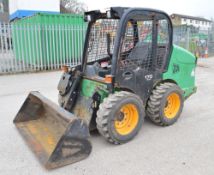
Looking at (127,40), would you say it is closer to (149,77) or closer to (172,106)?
(149,77)

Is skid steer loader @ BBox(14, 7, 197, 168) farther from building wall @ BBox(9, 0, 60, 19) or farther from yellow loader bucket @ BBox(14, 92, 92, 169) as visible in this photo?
building wall @ BBox(9, 0, 60, 19)

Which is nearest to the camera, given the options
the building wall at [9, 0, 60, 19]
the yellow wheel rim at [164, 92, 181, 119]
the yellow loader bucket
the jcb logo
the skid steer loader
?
the yellow loader bucket

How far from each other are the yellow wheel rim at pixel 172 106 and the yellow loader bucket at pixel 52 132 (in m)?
1.72

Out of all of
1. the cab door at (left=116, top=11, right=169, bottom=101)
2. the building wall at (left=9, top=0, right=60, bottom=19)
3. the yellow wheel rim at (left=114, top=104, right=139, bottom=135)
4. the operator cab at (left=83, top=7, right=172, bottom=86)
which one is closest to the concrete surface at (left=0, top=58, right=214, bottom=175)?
the yellow wheel rim at (left=114, top=104, right=139, bottom=135)

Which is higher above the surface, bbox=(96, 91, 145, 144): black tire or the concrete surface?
bbox=(96, 91, 145, 144): black tire

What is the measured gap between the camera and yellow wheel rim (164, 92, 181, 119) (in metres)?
3.89

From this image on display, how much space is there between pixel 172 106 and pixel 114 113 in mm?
1489

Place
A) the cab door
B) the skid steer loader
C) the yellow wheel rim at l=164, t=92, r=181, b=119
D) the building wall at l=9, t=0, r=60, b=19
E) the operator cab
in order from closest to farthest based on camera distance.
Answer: the skid steer loader → the operator cab → the cab door → the yellow wheel rim at l=164, t=92, r=181, b=119 → the building wall at l=9, t=0, r=60, b=19

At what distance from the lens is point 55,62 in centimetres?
1006

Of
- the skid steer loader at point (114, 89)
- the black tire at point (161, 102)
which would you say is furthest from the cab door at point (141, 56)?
the black tire at point (161, 102)

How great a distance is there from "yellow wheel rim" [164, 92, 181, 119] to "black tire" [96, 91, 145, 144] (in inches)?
31.7

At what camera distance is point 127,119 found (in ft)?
11.0

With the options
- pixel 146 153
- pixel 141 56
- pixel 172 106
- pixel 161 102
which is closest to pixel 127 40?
pixel 141 56

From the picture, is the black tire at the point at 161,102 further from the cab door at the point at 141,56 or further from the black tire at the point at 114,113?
the black tire at the point at 114,113
